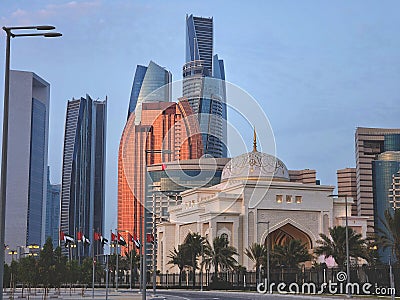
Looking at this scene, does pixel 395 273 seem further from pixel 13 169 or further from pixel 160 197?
pixel 13 169

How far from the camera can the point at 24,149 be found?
575ft

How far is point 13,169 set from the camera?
17262 centimetres

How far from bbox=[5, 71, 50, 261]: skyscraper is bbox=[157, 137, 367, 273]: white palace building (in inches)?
3317

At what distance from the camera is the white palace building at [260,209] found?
89062 millimetres

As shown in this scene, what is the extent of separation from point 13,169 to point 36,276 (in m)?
127

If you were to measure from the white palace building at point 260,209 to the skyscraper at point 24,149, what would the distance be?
84.3 m

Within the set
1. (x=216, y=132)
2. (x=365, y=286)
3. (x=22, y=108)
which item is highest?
(x=22, y=108)

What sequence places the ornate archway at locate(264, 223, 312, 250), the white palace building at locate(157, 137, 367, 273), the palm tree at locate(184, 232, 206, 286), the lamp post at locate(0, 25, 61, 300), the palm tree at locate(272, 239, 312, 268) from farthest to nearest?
the ornate archway at locate(264, 223, 312, 250), the white palace building at locate(157, 137, 367, 273), the palm tree at locate(184, 232, 206, 286), the palm tree at locate(272, 239, 312, 268), the lamp post at locate(0, 25, 61, 300)

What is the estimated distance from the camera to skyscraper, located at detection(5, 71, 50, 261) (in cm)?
17238

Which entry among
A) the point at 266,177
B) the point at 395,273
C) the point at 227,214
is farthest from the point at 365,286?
the point at 266,177

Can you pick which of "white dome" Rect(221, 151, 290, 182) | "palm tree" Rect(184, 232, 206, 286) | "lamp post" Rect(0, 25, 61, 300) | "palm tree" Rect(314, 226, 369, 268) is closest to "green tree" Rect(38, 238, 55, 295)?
"palm tree" Rect(314, 226, 369, 268)

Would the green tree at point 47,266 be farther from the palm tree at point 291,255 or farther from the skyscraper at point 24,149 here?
the skyscraper at point 24,149

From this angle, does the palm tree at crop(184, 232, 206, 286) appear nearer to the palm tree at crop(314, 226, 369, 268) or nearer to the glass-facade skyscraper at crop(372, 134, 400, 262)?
the palm tree at crop(314, 226, 369, 268)

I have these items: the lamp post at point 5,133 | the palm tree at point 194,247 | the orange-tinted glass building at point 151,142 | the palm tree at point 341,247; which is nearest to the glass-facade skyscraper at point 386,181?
the orange-tinted glass building at point 151,142
